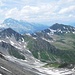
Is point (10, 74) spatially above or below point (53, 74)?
below

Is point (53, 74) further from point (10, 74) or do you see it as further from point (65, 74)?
point (10, 74)

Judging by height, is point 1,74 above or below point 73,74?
below

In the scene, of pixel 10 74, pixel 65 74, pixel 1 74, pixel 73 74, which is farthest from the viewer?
pixel 65 74

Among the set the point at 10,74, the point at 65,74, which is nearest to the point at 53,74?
the point at 65,74

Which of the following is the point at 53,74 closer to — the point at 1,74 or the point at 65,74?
the point at 65,74

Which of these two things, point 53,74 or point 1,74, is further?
point 53,74

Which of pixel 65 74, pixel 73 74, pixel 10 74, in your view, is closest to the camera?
pixel 10 74

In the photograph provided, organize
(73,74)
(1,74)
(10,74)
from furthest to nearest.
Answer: (73,74), (10,74), (1,74)

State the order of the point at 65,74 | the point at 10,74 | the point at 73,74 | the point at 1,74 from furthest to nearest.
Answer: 1. the point at 65,74
2. the point at 73,74
3. the point at 10,74
4. the point at 1,74

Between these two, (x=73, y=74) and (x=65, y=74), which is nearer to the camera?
(x=73, y=74)
